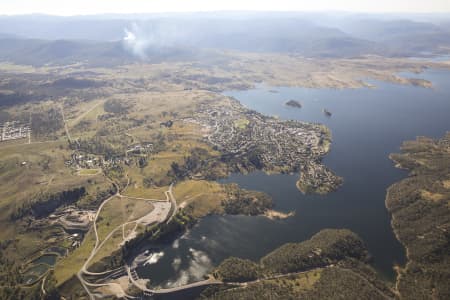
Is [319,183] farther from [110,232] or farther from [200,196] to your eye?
[110,232]

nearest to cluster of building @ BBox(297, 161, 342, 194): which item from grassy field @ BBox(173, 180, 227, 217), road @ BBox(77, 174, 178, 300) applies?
grassy field @ BBox(173, 180, 227, 217)

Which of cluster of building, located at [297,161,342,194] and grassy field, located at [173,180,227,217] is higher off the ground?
cluster of building, located at [297,161,342,194]

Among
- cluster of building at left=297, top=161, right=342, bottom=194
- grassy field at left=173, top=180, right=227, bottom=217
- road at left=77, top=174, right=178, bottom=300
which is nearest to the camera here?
road at left=77, top=174, right=178, bottom=300

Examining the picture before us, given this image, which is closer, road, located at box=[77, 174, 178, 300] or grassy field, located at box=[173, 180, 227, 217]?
road, located at box=[77, 174, 178, 300]

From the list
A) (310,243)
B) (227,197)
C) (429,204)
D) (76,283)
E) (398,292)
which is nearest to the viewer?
(398,292)

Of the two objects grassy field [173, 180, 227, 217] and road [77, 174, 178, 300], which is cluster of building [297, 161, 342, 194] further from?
road [77, 174, 178, 300]

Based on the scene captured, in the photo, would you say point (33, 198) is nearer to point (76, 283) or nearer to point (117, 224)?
point (117, 224)

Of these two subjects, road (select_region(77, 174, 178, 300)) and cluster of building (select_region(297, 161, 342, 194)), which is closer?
road (select_region(77, 174, 178, 300))

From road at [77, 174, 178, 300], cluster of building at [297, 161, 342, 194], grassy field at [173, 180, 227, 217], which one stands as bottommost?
road at [77, 174, 178, 300]

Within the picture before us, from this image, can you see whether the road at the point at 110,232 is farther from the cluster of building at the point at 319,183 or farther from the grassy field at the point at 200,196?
the cluster of building at the point at 319,183

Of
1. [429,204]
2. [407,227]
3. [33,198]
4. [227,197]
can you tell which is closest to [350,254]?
[407,227]

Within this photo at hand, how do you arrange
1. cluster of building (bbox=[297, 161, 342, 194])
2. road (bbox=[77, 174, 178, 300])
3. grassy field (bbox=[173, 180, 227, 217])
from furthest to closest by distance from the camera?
cluster of building (bbox=[297, 161, 342, 194]) → grassy field (bbox=[173, 180, 227, 217]) → road (bbox=[77, 174, 178, 300])
